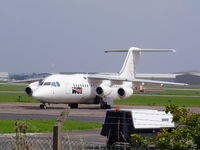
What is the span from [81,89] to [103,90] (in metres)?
1.87

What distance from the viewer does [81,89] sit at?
44.2 m

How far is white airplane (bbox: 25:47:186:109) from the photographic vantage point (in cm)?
4162

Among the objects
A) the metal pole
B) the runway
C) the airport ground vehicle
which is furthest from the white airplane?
the metal pole

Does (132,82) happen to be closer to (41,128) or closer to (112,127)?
(41,128)

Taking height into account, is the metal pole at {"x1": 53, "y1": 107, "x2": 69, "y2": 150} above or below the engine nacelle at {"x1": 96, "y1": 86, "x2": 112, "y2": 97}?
above

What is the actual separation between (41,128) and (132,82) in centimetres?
2551

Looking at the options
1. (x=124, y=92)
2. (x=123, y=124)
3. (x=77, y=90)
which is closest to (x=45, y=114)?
(x=77, y=90)

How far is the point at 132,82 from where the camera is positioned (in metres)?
48.4

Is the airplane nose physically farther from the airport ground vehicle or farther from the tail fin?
the airport ground vehicle

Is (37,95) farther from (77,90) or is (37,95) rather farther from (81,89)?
(81,89)

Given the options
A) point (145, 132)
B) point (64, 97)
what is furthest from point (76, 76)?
point (145, 132)

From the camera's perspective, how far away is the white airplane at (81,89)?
41.6m

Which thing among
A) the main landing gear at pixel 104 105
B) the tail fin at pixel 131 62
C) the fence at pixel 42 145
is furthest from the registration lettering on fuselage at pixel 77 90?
the fence at pixel 42 145

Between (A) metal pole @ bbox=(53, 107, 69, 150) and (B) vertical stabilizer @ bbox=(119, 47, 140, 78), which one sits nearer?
(A) metal pole @ bbox=(53, 107, 69, 150)
